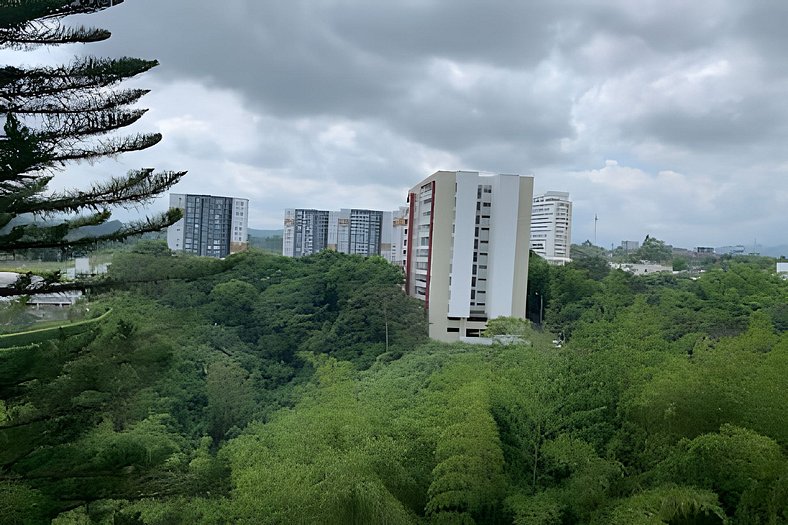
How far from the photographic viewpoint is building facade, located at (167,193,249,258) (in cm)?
2489

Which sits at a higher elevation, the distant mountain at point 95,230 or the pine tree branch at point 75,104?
the pine tree branch at point 75,104

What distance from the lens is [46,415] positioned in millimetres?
3736

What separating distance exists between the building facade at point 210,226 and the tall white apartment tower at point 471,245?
11905 millimetres

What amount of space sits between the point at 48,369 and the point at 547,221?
4292 centimetres

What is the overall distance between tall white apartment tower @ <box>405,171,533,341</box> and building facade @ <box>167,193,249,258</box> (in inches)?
469

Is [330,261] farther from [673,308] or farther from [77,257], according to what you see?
[77,257]

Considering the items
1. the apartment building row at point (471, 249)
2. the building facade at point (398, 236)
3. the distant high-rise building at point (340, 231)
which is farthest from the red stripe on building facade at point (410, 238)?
the distant high-rise building at point (340, 231)

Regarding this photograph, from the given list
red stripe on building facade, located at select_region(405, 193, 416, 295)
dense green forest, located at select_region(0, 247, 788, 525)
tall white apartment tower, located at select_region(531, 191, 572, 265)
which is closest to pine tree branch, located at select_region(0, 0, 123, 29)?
dense green forest, located at select_region(0, 247, 788, 525)

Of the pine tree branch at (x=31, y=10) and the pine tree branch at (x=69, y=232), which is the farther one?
the pine tree branch at (x=69, y=232)

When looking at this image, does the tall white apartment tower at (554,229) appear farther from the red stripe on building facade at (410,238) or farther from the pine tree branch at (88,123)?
the pine tree branch at (88,123)

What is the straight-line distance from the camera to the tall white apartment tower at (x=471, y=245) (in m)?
16.1

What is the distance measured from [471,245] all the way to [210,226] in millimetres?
14381

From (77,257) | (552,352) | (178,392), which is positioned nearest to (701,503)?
(552,352)

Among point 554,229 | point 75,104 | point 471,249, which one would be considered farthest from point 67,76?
point 554,229
